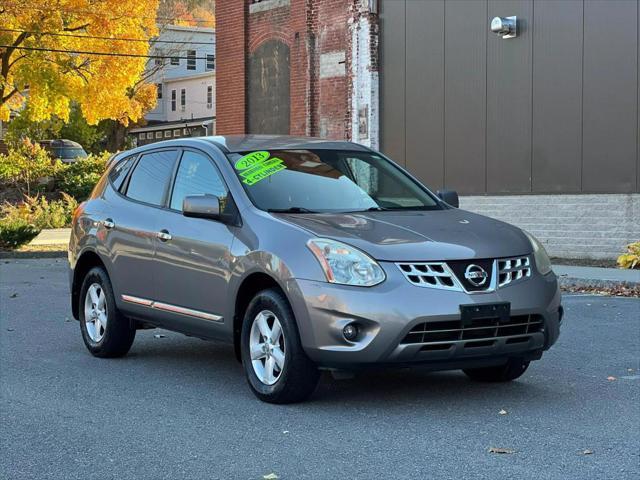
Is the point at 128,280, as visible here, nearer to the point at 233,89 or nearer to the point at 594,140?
the point at 594,140

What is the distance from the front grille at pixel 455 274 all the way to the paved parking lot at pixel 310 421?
817 millimetres

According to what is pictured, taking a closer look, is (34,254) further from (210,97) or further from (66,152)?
(210,97)

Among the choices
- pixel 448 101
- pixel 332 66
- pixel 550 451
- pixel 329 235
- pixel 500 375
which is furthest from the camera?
pixel 332 66

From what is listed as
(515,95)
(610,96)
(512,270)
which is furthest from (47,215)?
(512,270)

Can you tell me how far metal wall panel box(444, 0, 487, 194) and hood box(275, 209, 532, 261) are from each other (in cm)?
1342

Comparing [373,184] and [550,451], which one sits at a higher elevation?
[373,184]

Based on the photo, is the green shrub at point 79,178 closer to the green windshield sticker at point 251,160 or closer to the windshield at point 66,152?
the windshield at point 66,152

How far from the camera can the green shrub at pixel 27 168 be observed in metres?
35.3

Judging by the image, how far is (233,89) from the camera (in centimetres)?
2658

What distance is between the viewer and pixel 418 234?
21.0 ft

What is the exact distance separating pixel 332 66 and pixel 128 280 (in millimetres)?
16157

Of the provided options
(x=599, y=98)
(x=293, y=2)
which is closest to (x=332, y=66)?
(x=293, y=2)

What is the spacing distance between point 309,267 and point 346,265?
240 mm

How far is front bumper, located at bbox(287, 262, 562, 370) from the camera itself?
6.00m
